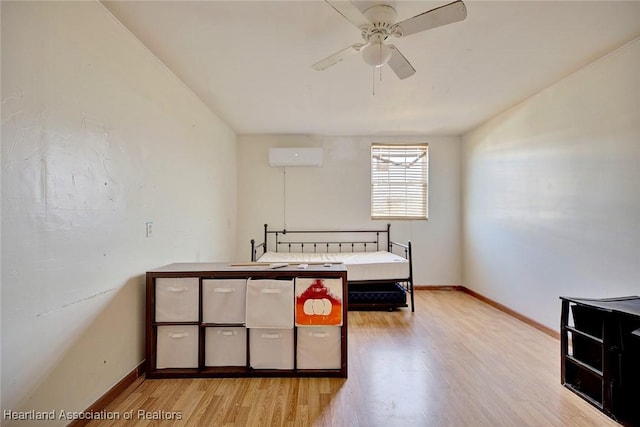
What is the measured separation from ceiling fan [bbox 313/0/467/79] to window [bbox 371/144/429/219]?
9.76 feet

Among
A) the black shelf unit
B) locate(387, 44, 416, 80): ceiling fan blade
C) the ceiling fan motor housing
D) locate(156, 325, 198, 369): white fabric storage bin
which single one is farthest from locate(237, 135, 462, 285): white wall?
the ceiling fan motor housing

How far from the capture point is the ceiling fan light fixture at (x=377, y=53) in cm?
204

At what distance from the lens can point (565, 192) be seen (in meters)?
3.02

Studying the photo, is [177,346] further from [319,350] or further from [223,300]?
[319,350]

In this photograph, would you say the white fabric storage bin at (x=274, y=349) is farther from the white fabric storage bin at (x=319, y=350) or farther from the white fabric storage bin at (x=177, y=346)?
the white fabric storage bin at (x=177, y=346)

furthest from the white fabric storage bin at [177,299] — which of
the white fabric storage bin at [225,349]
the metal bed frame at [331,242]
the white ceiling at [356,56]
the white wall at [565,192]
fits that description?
the white wall at [565,192]

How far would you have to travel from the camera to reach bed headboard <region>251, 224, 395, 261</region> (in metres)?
5.18

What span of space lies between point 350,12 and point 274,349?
2.26 m

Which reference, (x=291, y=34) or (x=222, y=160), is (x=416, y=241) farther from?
(x=291, y=34)

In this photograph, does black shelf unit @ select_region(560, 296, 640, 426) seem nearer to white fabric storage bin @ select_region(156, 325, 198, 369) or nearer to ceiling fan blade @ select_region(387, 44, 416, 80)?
ceiling fan blade @ select_region(387, 44, 416, 80)

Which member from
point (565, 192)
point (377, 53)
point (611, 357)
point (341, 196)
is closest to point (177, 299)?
point (377, 53)

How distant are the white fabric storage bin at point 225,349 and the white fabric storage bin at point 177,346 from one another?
0.09m

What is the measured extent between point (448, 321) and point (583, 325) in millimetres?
1617

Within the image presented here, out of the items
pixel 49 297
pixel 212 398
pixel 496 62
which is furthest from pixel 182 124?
pixel 496 62
